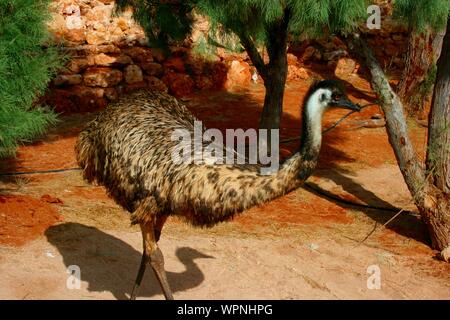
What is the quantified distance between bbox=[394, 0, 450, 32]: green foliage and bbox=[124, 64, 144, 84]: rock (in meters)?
6.61

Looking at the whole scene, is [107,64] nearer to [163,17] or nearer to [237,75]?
[237,75]

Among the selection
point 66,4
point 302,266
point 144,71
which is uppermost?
point 66,4

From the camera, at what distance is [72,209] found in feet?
25.6

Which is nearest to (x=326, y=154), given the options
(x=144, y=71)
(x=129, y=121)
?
(x=144, y=71)

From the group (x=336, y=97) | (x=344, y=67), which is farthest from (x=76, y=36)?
(x=336, y=97)

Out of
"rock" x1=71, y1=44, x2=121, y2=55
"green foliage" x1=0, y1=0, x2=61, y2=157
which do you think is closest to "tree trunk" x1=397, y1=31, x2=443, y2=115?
"rock" x1=71, y1=44, x2=121, y2=55

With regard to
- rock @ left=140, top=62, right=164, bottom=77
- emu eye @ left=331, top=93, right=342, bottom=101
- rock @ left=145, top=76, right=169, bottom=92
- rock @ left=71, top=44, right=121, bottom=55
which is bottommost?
rock @ left=145, top=76, right=169, bottom=92

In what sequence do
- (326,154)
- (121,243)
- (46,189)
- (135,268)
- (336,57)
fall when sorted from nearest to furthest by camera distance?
1. (135,268)
2. (121,243)
3. (46,189)
4. (326,154)
5. (336,57)

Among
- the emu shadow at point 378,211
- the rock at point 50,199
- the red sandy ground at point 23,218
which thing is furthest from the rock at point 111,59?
the red sandy ground at point 23,218

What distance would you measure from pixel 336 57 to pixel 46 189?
8736mm

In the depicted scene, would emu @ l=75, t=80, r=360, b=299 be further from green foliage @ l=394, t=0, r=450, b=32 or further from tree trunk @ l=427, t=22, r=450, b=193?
tree trunk @ l=427, t=22, r=450, b=193

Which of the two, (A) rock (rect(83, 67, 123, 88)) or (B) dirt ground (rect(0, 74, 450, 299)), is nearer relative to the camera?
(B) dirt ground (rect(0, 74, 450, 299))

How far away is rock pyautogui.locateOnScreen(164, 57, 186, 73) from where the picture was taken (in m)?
13.3

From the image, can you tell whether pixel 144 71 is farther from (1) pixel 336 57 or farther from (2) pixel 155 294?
(2) pixel 155 294
